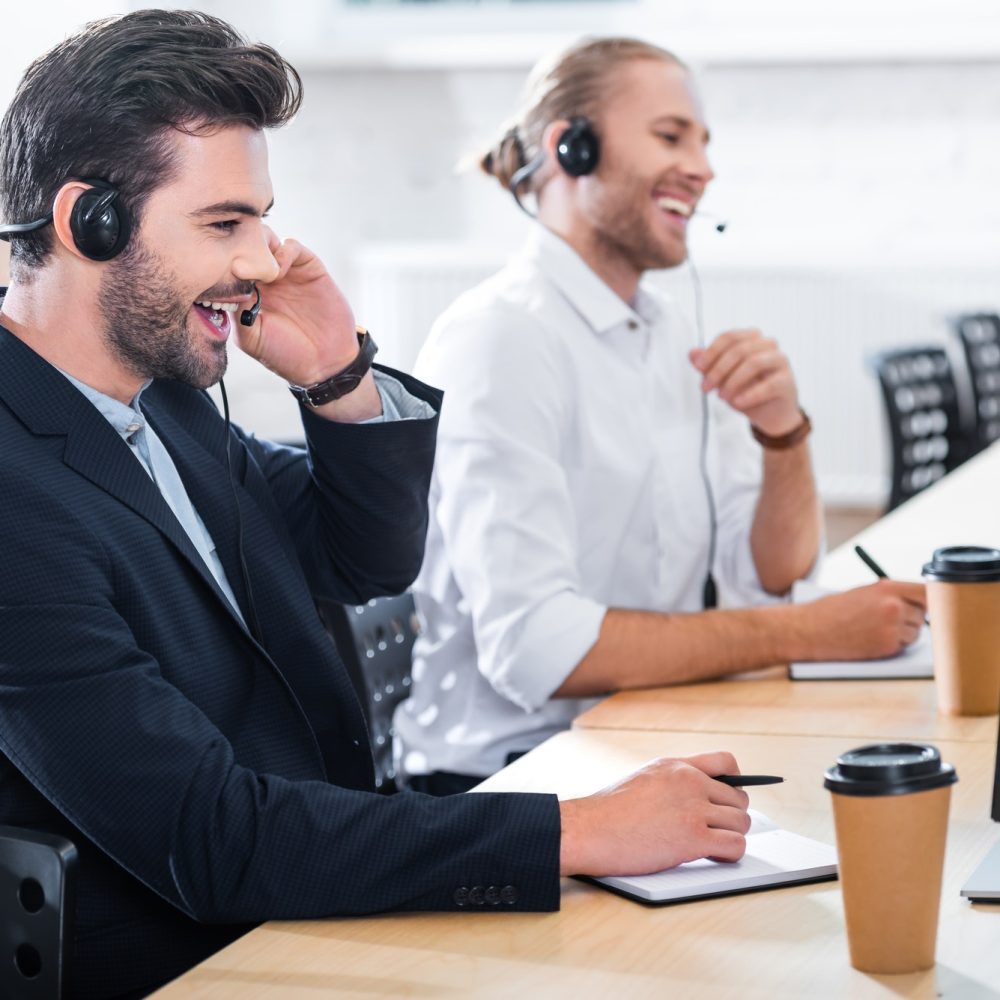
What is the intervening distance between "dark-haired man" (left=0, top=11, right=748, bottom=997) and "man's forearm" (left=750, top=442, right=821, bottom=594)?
0.61 metres

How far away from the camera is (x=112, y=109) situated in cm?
132

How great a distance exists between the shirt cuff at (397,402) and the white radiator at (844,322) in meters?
3.49

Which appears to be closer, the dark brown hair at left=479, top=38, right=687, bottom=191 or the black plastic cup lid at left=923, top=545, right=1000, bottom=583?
the black plastic cup lid at left=923, top=545, right=1000, bottom=583

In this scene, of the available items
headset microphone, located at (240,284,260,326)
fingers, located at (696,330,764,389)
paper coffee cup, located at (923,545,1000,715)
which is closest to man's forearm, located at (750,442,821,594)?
fingers, located at (696,330,764,389)

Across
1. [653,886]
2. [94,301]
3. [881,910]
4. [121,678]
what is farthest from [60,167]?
[881,910]

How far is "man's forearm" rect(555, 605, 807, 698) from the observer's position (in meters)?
1.73

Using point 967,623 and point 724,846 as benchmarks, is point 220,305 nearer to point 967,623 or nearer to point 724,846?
point 724,846

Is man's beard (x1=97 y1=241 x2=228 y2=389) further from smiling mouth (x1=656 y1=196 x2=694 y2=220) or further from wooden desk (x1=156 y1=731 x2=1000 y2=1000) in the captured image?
smiling mouth (x1=656 y1=196 x2=694 y2=220)

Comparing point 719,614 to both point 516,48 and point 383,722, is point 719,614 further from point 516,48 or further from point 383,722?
point 516,48

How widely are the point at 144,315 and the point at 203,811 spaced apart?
44 cm

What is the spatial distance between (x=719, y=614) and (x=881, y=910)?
0.81 meters

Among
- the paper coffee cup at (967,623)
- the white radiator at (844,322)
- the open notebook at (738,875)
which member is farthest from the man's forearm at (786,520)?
the white radiator at (844,322)

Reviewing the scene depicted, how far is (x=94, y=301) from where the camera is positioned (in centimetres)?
135

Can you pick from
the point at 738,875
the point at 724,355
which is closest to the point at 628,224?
the point at 724,355
